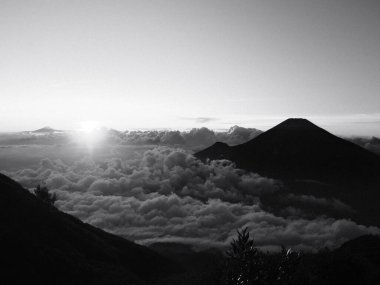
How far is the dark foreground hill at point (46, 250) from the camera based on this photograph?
125m

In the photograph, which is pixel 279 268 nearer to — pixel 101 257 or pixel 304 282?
pixel 304 282

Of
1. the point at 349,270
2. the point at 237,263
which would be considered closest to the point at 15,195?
the point at 349,270

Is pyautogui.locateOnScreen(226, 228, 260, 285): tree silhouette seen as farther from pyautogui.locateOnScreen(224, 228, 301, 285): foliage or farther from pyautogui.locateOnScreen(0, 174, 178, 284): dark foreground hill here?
pyautogui.locateOnScreen(0, 174, 178, 284): dark foreground hill

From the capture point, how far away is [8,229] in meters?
145

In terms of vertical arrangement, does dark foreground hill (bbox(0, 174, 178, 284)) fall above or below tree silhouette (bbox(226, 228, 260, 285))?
below

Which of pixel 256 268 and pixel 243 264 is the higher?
pixel 243 264

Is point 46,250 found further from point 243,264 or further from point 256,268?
point 256,268

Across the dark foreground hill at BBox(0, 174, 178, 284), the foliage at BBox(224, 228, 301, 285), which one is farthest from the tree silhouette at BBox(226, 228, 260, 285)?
the dark foreground hill at BBox(0, 174, 178, 284)

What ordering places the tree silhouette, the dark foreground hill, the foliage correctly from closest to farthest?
the foliage
the tree silhouette
the dark foreground hill

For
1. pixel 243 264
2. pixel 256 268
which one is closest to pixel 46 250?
pixel 243 264

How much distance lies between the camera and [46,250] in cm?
14312

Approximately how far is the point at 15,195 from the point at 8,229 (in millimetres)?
31622

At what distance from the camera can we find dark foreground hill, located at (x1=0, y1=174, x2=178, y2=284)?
4906 inches

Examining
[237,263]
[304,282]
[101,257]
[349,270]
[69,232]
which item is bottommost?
[101,257]
